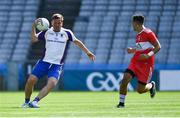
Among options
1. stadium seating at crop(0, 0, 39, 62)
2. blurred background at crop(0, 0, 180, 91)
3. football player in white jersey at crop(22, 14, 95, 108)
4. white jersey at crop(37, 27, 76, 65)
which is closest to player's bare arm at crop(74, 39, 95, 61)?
football player in white jersey at crop(22, 14, 95, 108)

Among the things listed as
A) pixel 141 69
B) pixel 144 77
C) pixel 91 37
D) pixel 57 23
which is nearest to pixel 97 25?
pixel 91 37

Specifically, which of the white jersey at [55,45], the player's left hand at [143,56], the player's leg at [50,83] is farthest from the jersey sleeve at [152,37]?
the player's leg at [50,83]

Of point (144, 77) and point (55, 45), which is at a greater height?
point (55, 45)

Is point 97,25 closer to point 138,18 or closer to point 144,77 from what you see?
point 144,77

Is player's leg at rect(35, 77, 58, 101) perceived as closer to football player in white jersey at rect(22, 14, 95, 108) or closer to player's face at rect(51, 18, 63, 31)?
football player in white jersey at rect(22, 14, 95, 108)

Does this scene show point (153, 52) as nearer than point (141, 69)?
Yes

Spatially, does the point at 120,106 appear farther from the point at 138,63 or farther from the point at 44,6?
the point at 44,6

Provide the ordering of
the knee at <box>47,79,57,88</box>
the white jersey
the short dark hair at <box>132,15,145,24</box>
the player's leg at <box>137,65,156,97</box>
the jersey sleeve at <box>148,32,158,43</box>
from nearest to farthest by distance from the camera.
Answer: the short dark hair at <box>132,15,145,24</box> → the knee at <box>47,79,57,88</box> → the jersey sleeve at <box>148,32,158,43</box> → the white jersey → the player's leg at <box>137,65,156,97</box>

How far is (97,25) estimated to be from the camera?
3741cm

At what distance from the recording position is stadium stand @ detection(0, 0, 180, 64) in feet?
116

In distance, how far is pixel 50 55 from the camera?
17.0 m

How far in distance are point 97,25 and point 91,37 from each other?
3.00 ft

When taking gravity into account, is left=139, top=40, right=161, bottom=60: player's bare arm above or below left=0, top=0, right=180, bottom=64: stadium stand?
above

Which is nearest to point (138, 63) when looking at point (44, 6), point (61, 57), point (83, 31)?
point (61, 57)
